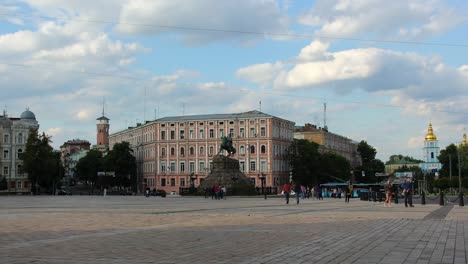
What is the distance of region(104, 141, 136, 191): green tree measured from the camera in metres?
129

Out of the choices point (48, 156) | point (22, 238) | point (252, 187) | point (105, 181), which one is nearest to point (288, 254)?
point (22, 238)

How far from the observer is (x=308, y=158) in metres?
122

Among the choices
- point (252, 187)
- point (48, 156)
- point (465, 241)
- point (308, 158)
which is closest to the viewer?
point (465, 241)

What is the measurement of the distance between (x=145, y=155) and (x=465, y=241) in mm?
128202

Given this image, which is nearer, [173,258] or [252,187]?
[173,258]

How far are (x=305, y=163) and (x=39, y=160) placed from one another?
5447 centimetres

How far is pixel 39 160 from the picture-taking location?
10906cm

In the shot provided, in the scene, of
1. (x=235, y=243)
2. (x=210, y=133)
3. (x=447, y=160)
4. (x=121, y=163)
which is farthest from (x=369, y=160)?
(x=235, y=243)

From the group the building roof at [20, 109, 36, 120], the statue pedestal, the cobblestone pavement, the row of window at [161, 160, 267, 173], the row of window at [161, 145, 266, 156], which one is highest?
the building roof at [20, 109, 36, 120]

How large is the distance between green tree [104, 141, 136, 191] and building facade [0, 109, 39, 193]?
61.1ft

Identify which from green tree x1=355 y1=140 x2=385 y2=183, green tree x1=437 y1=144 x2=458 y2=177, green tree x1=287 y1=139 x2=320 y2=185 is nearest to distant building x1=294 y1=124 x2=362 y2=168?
green tree x1=355 y1=140 x2=385 y2=183

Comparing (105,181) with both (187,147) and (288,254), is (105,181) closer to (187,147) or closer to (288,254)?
(187,147)

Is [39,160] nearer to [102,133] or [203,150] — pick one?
[203,150]

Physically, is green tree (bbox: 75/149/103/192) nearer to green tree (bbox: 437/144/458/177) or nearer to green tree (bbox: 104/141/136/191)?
green tree (bbox: 104/141/136/191)
